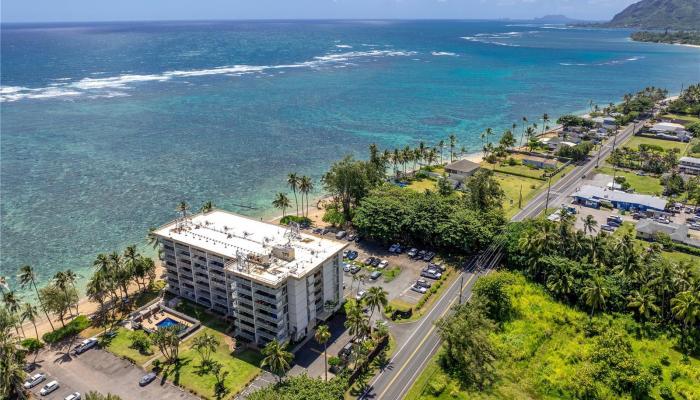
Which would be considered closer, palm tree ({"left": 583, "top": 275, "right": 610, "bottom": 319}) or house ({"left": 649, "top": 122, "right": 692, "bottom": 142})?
palm tree ({"left": 583, "top": 275, "right": 610, "bottom": 319})

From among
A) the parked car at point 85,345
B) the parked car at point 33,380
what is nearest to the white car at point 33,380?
the parked car at point 33,380

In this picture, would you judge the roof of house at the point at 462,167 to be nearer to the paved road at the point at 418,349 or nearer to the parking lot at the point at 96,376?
the paved road at the point at 418,349

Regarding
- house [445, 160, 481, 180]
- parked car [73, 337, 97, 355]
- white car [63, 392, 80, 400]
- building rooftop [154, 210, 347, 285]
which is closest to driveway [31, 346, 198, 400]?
parked car [73, 337, 97, 355]

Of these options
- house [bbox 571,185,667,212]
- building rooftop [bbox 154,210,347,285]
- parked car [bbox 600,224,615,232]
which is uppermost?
building rooftop [bbox 154,210,347,285]

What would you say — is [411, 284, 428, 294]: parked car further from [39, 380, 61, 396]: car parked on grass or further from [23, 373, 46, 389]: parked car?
[23, 373, 46, 389]: parked car

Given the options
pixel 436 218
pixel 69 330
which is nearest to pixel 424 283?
pixel 436 218

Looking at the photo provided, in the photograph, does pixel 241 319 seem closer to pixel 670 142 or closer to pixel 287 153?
pixel 287 153

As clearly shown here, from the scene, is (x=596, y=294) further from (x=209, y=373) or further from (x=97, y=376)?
(x=97, y=376)
